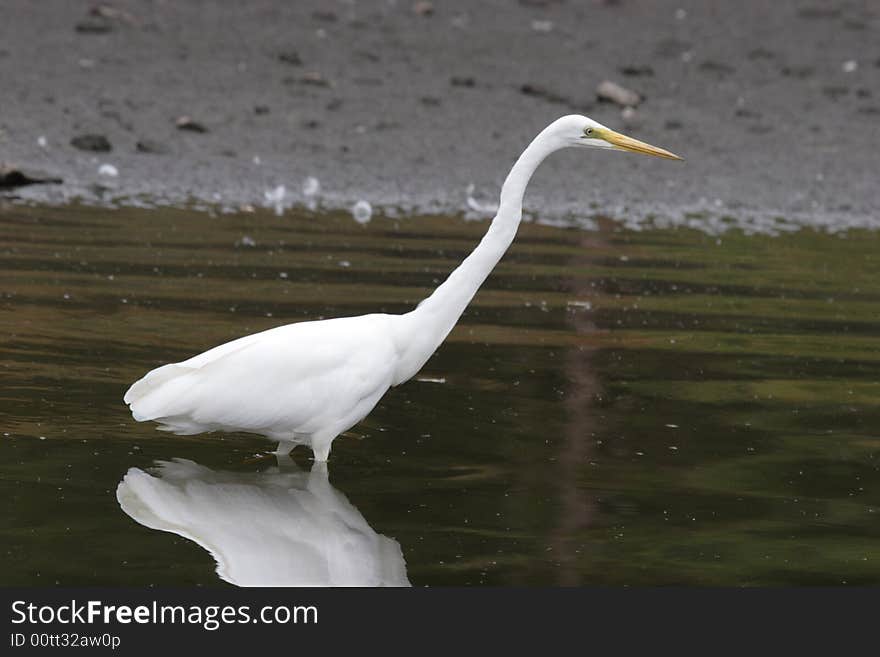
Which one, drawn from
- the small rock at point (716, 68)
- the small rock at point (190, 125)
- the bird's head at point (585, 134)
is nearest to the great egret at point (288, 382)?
the bird's head at point (585, 134)

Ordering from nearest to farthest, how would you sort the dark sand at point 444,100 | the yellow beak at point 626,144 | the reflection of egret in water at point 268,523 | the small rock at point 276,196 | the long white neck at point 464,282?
1. the reflection of egret in water at point 268,523
2. the long white neck at point 464,282
3. the yellow beak at point 626,144
4. the small rock at point 276,196
5. the dark sand at point 444,100

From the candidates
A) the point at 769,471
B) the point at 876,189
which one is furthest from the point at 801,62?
the point at 769,471

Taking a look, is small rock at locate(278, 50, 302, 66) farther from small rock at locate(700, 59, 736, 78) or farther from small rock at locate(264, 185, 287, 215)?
small rock at locate(700, 59, 736, 78)

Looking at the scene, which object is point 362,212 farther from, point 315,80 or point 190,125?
point 315,80

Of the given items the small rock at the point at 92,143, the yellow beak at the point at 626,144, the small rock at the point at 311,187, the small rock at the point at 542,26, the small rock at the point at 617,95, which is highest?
the small rock at the point at 542,26

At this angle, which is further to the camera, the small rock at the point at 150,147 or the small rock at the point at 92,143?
the small rock at the point at 150,147

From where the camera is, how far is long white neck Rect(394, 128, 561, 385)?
6.86 metres

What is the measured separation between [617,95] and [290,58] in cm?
354

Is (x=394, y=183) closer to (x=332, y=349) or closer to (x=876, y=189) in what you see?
(x=876, y=189)

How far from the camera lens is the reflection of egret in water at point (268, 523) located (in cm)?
523

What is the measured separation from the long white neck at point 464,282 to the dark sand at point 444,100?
7.27m

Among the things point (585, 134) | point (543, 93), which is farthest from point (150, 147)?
point (585, 134)

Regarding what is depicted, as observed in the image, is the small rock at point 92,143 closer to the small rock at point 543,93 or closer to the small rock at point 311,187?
the small rock at point 311,187

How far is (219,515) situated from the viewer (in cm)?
586
